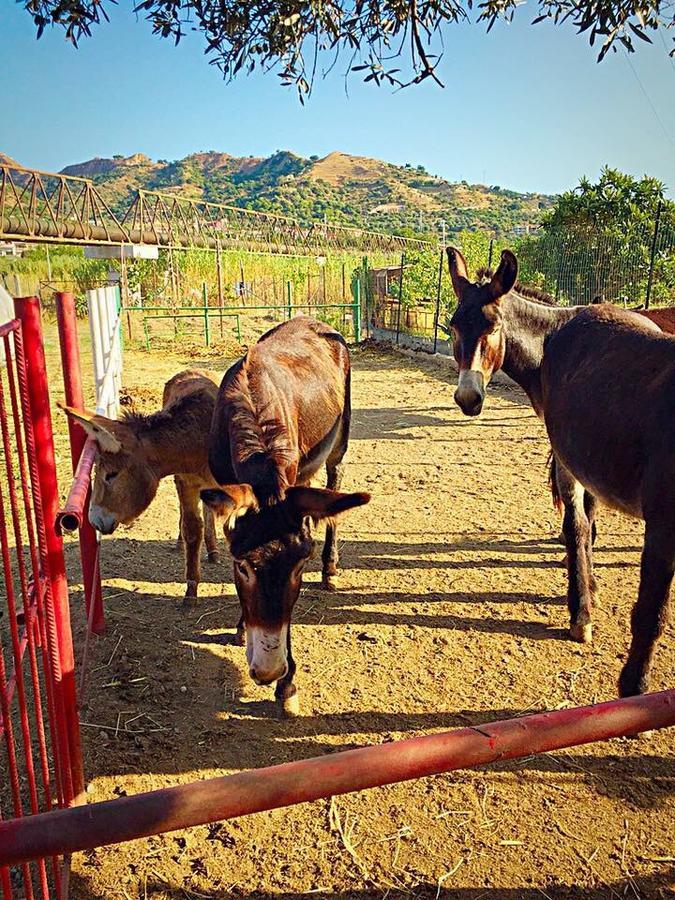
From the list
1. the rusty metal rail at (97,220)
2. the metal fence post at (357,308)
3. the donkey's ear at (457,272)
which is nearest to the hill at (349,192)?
the rusty metal rail at (97,220)

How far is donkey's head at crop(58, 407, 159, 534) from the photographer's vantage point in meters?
4.17

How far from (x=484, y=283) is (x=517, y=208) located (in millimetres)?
149306

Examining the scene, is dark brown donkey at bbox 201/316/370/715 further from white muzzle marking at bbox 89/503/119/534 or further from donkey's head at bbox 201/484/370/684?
white muzzle marking at bbox 89/503/119/534

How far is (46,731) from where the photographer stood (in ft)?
11.2

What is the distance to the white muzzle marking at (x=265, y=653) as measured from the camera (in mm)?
2758

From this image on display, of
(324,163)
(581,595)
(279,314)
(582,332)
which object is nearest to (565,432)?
(582,332)

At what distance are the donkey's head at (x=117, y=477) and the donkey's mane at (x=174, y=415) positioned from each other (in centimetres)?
8

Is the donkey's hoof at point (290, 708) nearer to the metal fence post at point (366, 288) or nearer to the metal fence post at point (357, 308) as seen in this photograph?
the metal fence post at point (357, 308)

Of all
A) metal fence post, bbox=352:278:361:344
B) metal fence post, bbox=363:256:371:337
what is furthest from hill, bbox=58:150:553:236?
metal fence post, bbox=352:278:361:344

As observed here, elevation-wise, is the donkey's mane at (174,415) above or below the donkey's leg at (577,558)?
above

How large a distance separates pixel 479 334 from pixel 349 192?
162 metres

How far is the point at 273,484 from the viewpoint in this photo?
2898 mm

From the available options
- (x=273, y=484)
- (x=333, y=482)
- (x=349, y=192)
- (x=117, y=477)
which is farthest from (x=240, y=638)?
(x=349, y=192)

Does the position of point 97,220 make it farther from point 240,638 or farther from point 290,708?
point 290,708
